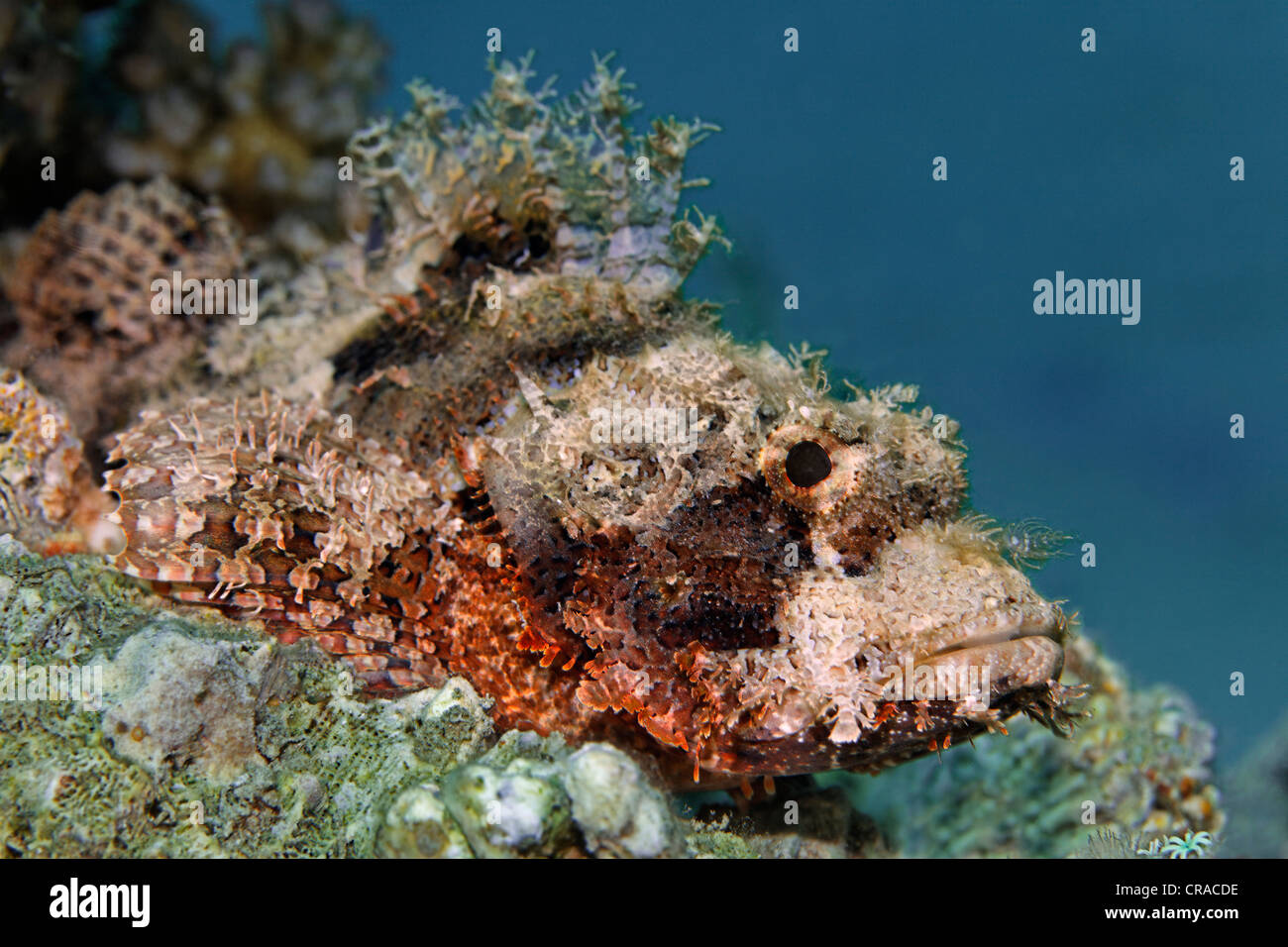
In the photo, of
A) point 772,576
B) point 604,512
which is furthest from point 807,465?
point 604,512

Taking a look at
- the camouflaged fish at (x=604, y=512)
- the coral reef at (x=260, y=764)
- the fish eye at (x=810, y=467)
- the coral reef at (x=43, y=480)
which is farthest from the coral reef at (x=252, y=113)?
the fish eye at (x=810, y=467)

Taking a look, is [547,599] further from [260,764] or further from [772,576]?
[260,764]

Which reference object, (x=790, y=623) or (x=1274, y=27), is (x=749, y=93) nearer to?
(x=1274, y=27)

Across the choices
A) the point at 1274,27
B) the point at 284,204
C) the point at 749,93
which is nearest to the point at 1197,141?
the point at 1274,27

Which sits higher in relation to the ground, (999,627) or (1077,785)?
(999,627)

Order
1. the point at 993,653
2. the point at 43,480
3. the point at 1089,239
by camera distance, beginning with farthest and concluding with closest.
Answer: the point at 1089,239 < the point at 43,480 < the point at 993,653

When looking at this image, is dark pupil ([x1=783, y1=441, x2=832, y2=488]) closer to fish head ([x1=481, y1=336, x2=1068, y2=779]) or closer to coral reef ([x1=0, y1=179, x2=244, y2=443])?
fish head ([x1=481, y1=336, x2=1068, y2=779])

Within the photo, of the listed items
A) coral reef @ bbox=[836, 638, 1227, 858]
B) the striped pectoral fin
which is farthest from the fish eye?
coral reef @ bbox=[836, 638, 1227, 858]
